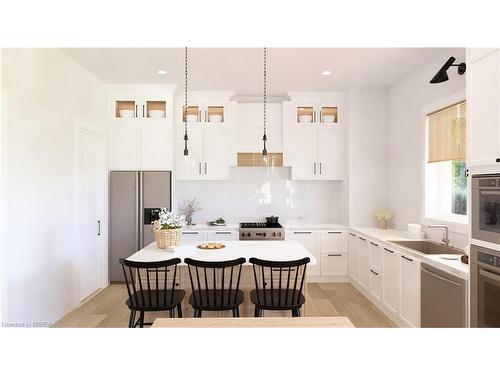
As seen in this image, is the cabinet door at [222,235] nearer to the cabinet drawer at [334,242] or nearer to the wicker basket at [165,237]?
the cabinet drawer at [334,242]

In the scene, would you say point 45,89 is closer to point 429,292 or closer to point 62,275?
point 62,275

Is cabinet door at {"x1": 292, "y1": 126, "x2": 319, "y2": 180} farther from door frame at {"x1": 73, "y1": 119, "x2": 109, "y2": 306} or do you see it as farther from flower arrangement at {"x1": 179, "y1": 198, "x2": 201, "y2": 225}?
door frame at {"x1": 73, "y1": 119, "x2": 109, "y2": 306}

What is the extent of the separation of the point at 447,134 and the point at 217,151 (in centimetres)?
314

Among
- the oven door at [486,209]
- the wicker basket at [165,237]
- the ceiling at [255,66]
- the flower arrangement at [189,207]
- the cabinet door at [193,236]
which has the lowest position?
→ the cabinet door at [193,236]

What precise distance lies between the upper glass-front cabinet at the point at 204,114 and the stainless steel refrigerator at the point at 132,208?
108 cm

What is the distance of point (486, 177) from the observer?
1.94 metres

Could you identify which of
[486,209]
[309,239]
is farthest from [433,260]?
[309,239]

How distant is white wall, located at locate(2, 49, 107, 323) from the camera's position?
8.32ft

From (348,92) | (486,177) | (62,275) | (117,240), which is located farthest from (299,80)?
(62,275)

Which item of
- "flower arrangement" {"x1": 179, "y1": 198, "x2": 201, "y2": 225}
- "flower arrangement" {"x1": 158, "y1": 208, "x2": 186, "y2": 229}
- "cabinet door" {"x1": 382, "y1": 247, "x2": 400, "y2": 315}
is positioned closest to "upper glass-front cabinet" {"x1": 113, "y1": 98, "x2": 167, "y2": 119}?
"flower arrangement" {"x1": 179, "y1": 198, "x2": 201, "y2": 225}

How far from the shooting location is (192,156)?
4.86 m

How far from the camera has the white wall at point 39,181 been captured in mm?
2535

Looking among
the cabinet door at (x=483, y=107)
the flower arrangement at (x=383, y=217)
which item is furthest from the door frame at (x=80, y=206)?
the flower arrangement at (x=383, y=217)

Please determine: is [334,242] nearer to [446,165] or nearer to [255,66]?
[446,165]
